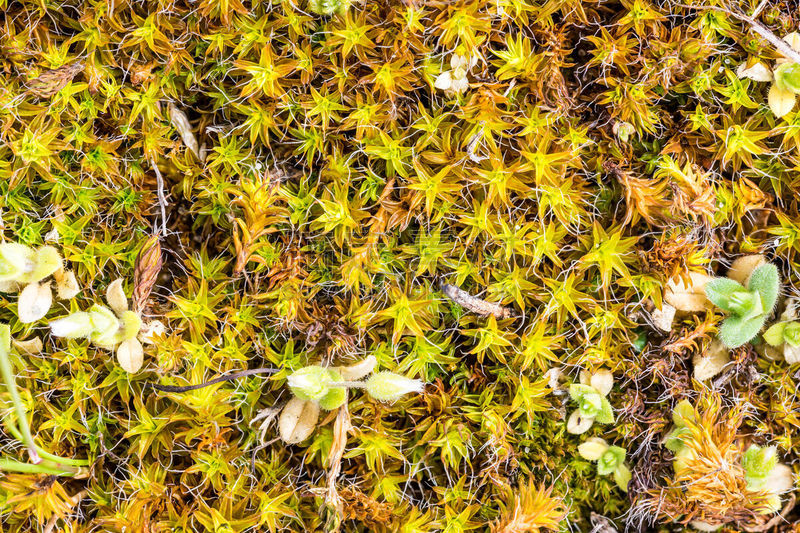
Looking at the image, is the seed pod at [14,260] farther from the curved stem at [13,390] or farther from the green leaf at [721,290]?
the green leaf at [721,290]

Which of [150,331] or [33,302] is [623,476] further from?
[33,302]

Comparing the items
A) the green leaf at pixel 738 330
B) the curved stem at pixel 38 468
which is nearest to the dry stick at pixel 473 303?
the green leaf at pixel 738 330

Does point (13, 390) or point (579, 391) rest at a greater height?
point (13, 390)

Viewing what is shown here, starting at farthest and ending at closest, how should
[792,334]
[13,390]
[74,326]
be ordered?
[792,334], [74,326], [13,390]

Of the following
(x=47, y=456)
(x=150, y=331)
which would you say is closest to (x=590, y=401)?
(x=150, y=331)

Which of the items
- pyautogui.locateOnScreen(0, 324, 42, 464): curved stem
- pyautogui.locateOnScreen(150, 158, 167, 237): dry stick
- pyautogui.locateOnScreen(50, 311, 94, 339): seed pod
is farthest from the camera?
pyautogui.locateOnScreen(150, 158, 167, 237): dry stick

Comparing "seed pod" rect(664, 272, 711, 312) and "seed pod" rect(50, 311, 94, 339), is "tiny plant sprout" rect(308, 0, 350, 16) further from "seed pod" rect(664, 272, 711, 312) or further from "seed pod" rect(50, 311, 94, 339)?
"seed pod" rect(664, 272, 711, 312)

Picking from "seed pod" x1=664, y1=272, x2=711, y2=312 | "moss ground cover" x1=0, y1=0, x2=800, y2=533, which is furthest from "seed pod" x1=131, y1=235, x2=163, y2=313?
"seed pod" x1=664, y1=272, x2=711, y2=312
